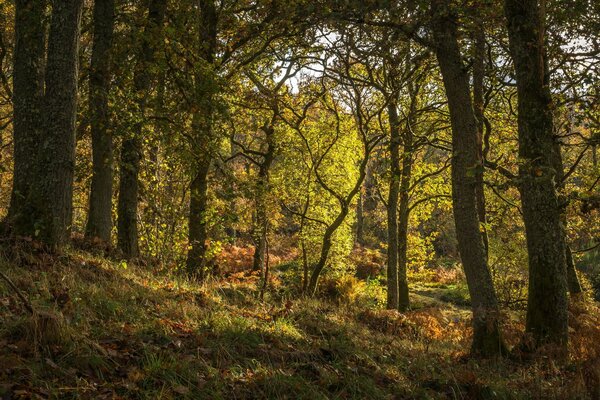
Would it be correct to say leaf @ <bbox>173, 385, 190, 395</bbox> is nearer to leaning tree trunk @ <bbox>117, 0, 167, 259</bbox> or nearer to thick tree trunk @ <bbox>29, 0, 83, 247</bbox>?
thick tree trunk @ <bbox>29, 0, 83, 247</bbox>

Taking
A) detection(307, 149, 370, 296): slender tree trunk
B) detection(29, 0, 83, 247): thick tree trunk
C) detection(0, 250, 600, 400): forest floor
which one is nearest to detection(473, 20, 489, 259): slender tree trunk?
detection(0, 250, 600, 400): forest floor

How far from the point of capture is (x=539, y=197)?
6.74 meters

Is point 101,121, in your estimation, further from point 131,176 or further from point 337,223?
point 337,223

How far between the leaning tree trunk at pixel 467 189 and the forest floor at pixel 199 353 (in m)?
0.51

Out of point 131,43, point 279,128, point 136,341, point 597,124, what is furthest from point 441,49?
point 279,128

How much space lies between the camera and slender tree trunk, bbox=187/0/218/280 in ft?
23.3

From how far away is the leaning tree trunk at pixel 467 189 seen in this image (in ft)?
22.2

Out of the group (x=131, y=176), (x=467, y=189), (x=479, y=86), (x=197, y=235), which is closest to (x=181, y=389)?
(x=467, y=189)

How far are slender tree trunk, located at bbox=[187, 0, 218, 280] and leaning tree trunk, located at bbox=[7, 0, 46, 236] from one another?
7.56ft

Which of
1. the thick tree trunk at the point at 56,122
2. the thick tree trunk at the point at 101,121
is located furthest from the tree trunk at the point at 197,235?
the thick tree trunk at the point at 56,122

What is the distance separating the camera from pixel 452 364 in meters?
6.26

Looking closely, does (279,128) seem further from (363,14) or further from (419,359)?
(419,359)

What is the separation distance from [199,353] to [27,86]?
5151 millimetres

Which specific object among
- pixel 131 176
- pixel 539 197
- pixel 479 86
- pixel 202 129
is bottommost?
pixel 539 197
